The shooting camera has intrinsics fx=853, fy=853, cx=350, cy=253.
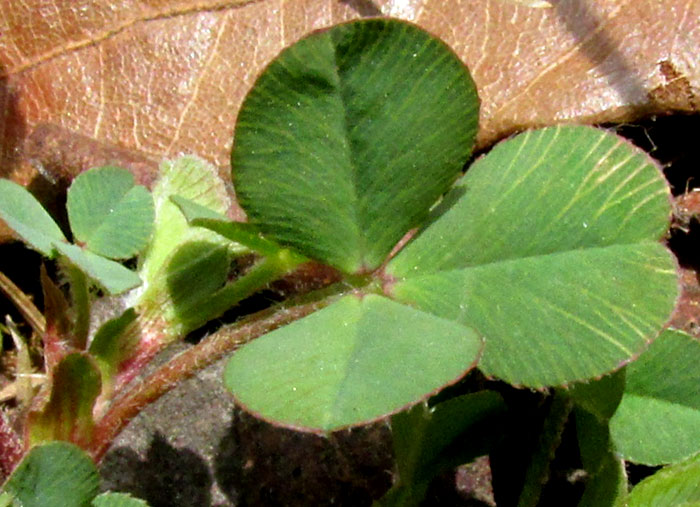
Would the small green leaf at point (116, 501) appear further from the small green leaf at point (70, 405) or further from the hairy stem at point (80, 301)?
the hairy stem at point (80, 301)

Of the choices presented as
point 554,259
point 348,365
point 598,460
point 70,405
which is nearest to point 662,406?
point 598,460

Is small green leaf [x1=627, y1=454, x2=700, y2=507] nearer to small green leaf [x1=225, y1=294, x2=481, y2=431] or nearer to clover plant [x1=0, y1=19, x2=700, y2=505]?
clover plant [x1=0, y1=19, x2=700, y2=505]

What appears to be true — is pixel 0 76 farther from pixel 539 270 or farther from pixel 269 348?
pixel 539 270

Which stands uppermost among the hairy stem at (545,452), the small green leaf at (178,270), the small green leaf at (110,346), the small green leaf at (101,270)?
the small green leaf at (101,270)

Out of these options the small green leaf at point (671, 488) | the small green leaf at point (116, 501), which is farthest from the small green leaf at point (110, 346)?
the small green leaf at point (671, 488)

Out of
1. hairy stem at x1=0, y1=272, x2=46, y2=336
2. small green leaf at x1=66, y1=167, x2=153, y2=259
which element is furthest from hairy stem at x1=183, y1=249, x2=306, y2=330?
hairy stem at x1=0, y1=272, x2=46, y2=336

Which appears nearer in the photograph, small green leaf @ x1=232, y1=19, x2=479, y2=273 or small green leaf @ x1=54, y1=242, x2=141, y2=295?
small green leaf @ x1=232, y1=19, x2=479, y2=273

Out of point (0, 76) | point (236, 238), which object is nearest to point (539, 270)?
point (236, 238)

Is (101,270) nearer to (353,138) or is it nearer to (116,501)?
(116,501)
